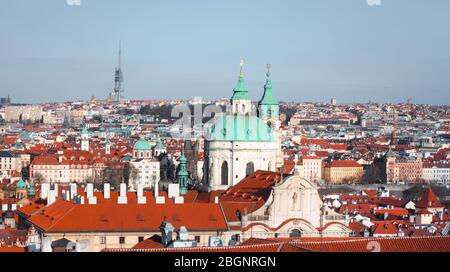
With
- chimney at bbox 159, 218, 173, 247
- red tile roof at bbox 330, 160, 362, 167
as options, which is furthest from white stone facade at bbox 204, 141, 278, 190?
red tile roof at bbox 330, 160, 362, 167

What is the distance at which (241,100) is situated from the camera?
41.7 m

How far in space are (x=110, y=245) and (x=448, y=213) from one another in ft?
47.9

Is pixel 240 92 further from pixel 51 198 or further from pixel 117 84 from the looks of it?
pixel 117 84

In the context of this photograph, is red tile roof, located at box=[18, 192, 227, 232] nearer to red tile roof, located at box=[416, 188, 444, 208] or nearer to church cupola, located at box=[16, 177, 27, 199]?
red tile roof, located at box=[416, 188, 444, 208]

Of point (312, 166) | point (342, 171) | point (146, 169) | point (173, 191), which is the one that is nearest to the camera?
A: point (173, 191)

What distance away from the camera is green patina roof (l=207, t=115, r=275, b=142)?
130 ft

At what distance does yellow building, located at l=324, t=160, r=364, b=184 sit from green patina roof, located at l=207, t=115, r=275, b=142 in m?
28.5

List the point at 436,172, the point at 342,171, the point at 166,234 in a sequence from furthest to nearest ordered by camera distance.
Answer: the point at 436,172, the point at 342,171, the point at 166,234

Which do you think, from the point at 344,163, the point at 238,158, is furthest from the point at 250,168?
the point at 344,163

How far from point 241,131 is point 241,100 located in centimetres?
220

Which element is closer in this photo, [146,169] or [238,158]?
[238,158]
